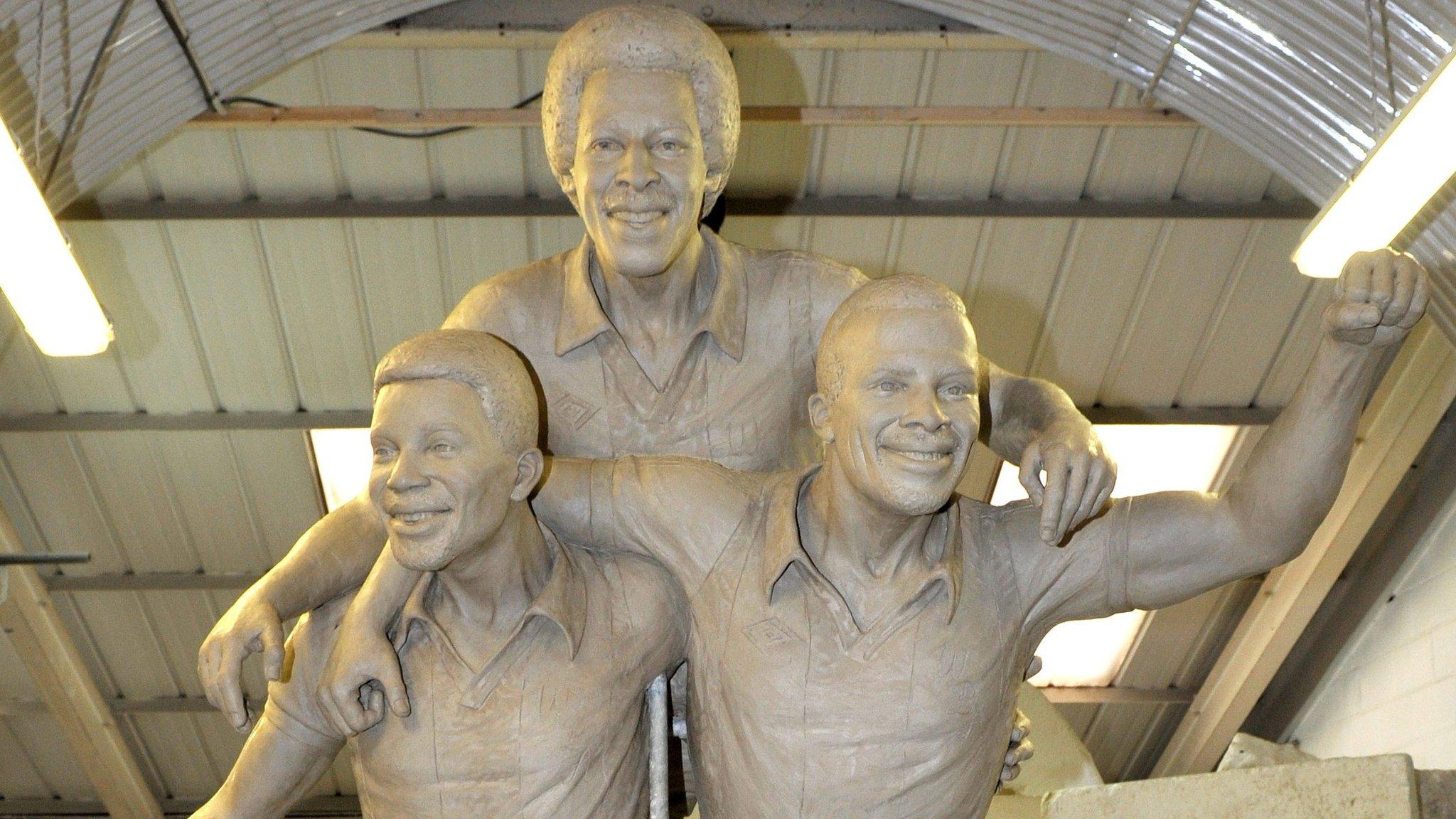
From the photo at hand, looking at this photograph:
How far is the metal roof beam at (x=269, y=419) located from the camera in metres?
9.43

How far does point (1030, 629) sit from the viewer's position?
3.67 metres

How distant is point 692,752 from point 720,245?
1.18m

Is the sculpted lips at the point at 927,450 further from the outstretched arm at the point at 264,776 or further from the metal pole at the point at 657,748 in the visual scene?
the outstretched arm at the point at 264,776

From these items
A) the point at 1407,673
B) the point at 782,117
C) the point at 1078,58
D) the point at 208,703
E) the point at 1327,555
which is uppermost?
the point at 782,117

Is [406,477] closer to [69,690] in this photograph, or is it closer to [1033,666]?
[1033,666]

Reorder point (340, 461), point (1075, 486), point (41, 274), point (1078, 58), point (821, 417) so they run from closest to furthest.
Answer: point (1075, 486) → point (821, 417) → point (41, 274) → point (1078, 58) → point (340, 461)

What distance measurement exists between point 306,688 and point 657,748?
29.4 inches

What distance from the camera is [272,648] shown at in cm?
334

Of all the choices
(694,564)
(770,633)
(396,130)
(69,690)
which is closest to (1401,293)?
(770,633)

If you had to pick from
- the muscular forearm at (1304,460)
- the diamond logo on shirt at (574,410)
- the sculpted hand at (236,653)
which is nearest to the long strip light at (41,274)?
the diamond logo on shirt at (574,410)

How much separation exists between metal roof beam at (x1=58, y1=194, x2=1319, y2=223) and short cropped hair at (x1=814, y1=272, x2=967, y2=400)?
520 cm

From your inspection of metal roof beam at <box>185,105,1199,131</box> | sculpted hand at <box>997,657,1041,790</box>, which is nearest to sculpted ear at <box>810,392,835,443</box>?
sculpted hand at <box>997,657,1041,790</box>

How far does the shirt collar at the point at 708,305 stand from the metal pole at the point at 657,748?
792 mm

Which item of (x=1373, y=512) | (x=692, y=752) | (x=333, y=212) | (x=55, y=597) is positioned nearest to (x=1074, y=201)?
(x=1373, y=512)
